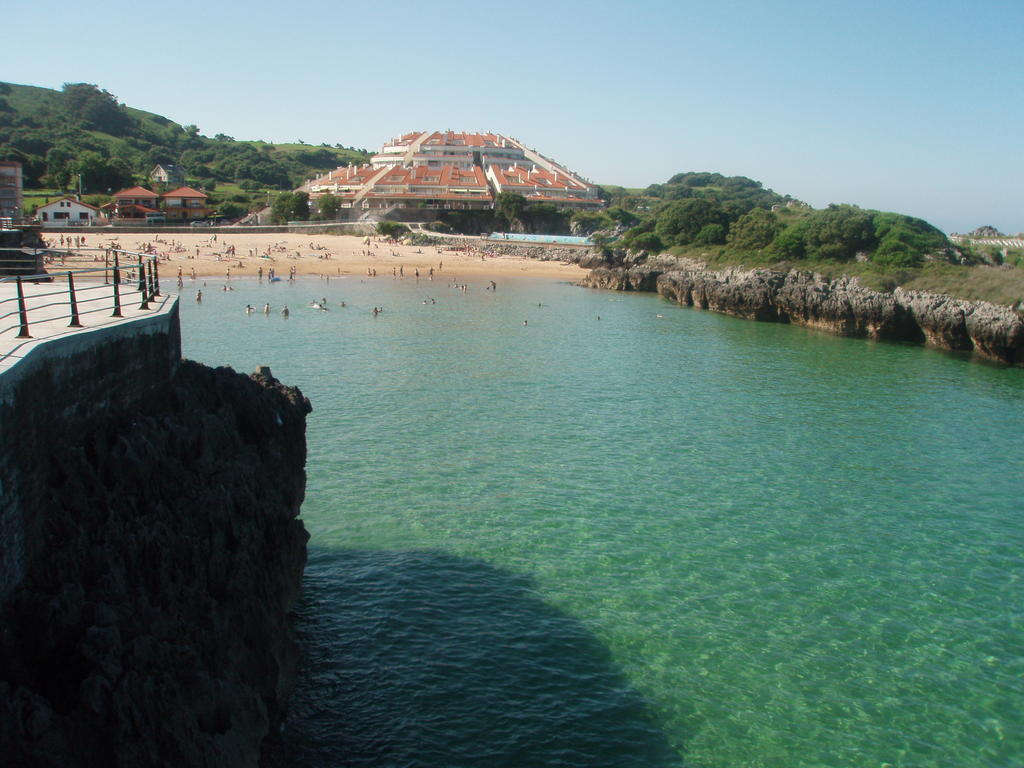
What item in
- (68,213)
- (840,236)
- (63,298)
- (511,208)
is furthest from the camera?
(511,208)

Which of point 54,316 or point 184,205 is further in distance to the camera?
point 184,205

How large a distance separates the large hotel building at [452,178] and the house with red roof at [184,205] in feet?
53.8

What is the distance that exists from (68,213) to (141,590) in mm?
79764

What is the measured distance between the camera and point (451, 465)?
17375 millimetres

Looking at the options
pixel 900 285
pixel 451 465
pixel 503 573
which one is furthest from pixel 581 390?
pixel 900 285

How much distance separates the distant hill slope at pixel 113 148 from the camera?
293 ft

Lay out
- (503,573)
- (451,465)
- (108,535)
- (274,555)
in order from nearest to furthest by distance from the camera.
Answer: (108,535) → (274,555) → (503,573) → (451,465)

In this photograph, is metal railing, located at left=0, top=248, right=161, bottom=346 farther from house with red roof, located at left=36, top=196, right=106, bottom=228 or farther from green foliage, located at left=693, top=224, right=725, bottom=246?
house with red roof, located at left=36, top=196, right=106, bottom=228

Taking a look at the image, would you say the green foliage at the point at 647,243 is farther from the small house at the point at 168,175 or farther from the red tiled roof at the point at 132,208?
the small house at the point at 168,175

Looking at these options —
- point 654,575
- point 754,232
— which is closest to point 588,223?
point 754,232

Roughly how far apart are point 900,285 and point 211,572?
44182 mm

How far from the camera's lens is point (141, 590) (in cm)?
650

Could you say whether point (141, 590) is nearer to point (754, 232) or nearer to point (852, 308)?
point (852, 308)

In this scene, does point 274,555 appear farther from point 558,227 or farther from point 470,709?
point 558,227
